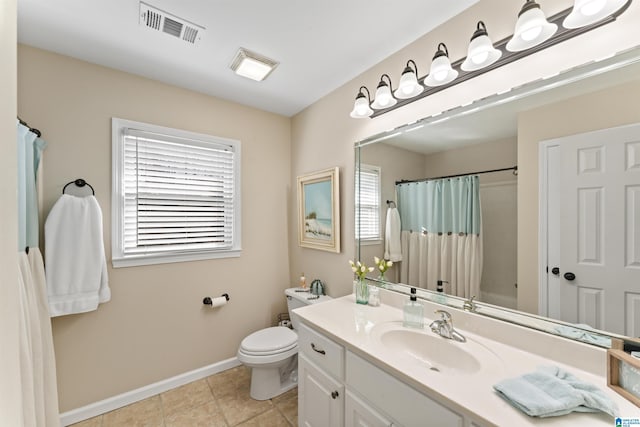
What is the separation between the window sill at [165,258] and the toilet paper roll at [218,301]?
353 mm

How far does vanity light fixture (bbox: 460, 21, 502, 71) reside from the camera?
107 cm

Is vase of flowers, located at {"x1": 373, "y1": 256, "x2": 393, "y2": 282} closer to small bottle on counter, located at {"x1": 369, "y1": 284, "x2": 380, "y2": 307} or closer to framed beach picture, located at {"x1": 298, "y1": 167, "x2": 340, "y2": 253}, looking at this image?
small bottle on counter, located at {"x1": 369, "y1": 284, "x2": 380, "y2": 307}

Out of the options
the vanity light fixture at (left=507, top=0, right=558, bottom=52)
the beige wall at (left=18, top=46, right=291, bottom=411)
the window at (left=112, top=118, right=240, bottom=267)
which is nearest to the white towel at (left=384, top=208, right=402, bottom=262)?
the vanity light fixture at (left=507, top=0, right=558, bottom=52)

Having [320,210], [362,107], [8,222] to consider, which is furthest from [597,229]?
[8,222]

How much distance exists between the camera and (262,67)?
1758mm

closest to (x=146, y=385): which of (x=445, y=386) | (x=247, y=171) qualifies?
(x=247, y=171)

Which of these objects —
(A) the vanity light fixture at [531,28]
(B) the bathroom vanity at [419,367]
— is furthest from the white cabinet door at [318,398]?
(A) the vanity light fixture at [531,28]

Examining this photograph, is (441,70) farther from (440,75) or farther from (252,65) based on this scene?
(252,65)

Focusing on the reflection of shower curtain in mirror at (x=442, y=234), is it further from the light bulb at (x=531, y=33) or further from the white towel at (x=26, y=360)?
the white towel at (x=26, y=360)

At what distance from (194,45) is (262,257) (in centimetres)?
175

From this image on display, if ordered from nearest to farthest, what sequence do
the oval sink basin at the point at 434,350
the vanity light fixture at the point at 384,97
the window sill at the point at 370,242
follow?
the oval sink basin at the point at 434,350
the vanity light fixture at the point at 384,97
the window sill at the point at 370,242

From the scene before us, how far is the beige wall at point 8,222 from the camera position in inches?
19.3

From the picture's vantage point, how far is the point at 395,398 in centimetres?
A: 93

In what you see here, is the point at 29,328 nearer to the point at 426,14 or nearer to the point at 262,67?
the point at 262,67
